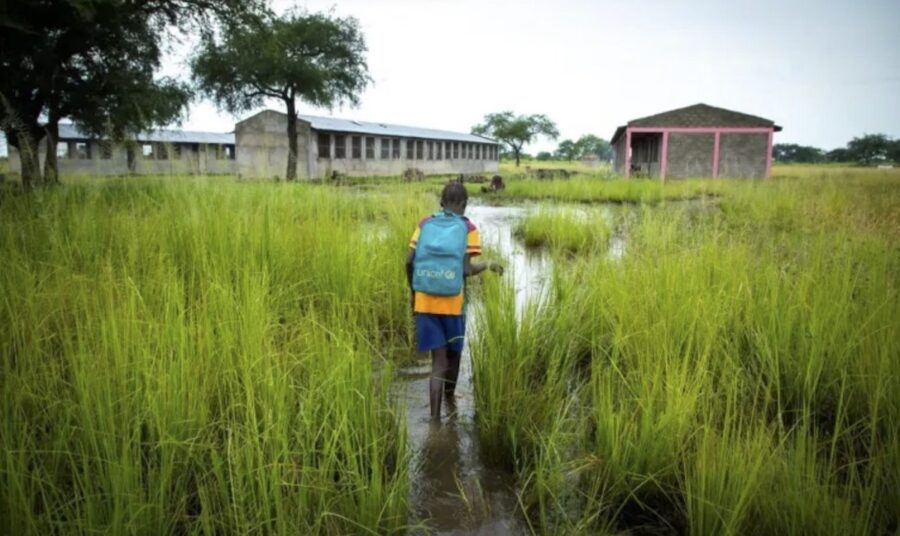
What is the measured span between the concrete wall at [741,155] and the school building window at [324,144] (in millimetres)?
21772

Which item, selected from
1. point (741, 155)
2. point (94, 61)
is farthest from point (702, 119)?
point (94, 61)

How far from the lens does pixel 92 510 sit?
1.72m

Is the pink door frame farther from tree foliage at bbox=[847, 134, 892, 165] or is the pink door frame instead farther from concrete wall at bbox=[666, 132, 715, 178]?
tree foliage at bbox=[847, 134, 892, 165]

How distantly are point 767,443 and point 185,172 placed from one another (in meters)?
5.72

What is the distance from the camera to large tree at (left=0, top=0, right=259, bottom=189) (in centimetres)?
1023

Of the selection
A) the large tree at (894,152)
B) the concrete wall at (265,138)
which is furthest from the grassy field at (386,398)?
the large tree at (894,152)

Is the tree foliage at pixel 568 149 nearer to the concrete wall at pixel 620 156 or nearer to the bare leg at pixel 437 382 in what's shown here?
the concrete wall at pixel 620 156

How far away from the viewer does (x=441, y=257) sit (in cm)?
311

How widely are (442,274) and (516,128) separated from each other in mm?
76375

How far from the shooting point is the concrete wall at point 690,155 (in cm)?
2703

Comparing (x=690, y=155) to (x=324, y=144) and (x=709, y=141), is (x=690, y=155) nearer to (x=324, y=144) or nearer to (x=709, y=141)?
(x=709, y=141)

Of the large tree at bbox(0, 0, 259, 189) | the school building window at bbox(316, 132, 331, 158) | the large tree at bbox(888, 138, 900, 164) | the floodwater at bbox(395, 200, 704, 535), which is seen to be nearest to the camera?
the floodwater at bbox(395, 200, 704, 535)

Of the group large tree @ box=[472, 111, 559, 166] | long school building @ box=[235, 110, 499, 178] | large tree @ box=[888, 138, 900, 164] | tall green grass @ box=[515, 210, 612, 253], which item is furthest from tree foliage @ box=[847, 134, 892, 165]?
tall green grass @ box=[515, 210, 612, 253]

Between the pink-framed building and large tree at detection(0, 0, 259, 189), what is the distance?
20.6 metres
